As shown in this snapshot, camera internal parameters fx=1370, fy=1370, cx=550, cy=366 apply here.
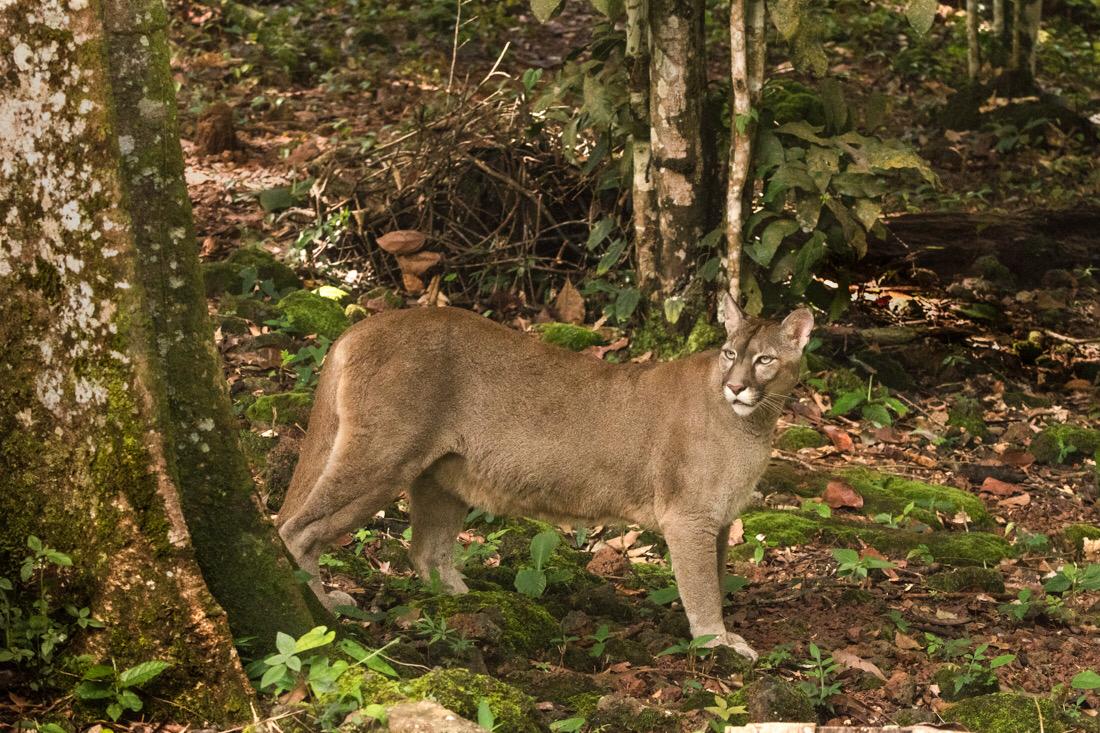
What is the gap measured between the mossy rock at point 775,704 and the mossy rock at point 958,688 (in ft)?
2.48

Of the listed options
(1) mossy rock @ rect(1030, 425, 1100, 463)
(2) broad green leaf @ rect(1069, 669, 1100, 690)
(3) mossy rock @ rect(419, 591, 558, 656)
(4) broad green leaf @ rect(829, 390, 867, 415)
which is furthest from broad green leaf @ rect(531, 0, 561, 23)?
(2) broad green leaf @ rect(1069, 669, 1100, 690)

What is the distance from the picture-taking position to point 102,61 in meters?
4.32

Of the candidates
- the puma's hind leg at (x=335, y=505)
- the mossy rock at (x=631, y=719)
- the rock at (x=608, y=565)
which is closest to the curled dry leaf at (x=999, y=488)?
the rock at (x=608, y=565)

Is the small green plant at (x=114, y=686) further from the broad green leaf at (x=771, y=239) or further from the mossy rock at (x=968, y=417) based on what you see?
the mossy rock at (x=968, y=417)

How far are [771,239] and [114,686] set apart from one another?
18.8 ft

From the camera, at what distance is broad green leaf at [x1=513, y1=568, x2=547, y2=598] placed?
21.9ft

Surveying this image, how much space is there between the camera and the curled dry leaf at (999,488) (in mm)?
9148

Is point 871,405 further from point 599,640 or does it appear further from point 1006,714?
point 1006,714

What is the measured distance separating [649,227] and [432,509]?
11.1ft

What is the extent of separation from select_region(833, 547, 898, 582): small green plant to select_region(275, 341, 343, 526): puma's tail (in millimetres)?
2701

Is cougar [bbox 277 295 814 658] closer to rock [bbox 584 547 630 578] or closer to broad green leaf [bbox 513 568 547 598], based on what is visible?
broad green leaf [bbox 513 568 547 598]

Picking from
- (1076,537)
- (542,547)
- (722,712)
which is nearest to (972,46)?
(1076,537)

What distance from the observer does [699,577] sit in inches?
258

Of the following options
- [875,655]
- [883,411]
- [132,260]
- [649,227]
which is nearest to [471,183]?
[649,227]
